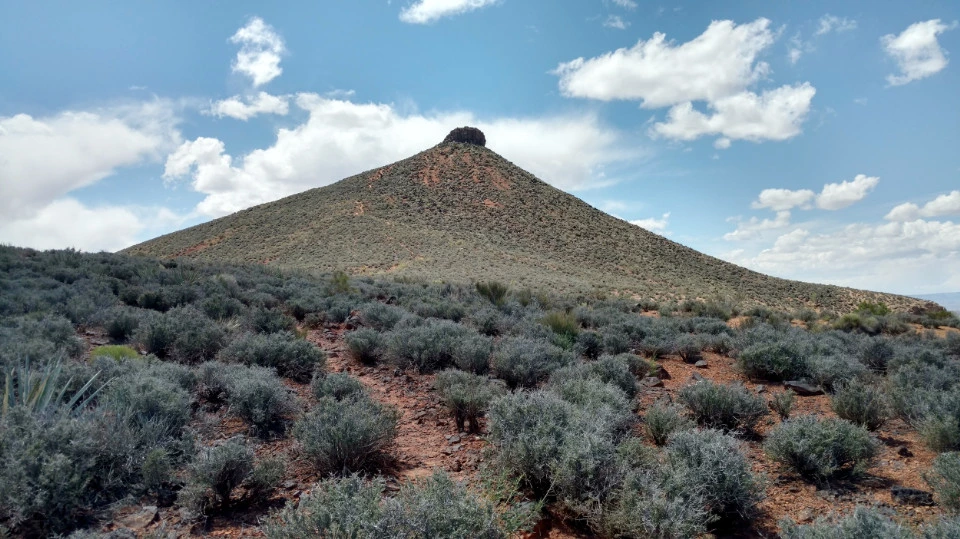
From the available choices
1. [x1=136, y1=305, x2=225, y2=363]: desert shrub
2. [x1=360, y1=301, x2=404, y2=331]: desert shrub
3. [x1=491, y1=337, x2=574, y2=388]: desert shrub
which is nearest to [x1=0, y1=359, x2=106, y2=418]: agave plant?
[x1=136, y1=305, x2=225, y2=363]: desert shrub

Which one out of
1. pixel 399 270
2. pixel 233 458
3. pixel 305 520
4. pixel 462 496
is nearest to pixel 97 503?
pixel 233 458

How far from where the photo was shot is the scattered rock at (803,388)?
7789mm

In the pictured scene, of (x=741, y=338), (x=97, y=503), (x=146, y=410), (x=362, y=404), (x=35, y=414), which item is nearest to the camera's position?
(x=97, y=503)

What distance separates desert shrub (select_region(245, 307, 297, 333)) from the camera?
32.7ft

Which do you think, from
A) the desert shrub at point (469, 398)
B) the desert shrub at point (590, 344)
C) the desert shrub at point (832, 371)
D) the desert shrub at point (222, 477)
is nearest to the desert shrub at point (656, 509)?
the desert shrub at point (469, 398)

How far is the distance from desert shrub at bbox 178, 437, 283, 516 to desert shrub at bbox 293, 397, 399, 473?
0.43m

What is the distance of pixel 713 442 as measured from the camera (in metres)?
4.36

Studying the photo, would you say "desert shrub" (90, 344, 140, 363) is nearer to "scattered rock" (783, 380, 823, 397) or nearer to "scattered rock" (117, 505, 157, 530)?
"scattered rock" (117, 505, 157, 530)

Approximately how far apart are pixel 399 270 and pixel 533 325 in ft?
89.6

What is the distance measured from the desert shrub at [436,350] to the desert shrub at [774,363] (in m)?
4.57

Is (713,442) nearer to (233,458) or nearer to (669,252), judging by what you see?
(233,458)

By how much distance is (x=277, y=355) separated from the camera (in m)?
7.81

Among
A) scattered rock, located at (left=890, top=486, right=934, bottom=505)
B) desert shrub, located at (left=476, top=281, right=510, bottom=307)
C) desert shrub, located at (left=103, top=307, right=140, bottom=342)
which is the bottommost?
scattered rock, located at (left=890, top=486, right=934, bottom=505)

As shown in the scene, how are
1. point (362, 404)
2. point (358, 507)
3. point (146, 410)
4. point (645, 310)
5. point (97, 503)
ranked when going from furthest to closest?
point (645, 310) → point (362, 404) → point (146, 410) → point (97, 503) → point (358, 507)
